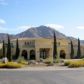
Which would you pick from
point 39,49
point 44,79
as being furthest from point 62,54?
point 44,79

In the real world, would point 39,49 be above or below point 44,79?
above

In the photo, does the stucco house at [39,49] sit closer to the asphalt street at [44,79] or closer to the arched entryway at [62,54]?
the arched entryway at [62,54]

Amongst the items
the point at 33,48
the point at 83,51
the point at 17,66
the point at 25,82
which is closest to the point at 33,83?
the point at 25,82

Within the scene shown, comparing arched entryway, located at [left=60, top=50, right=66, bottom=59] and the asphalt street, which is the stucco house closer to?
arched entryway, located at [left=60, top=50, right=66, bottom=59]

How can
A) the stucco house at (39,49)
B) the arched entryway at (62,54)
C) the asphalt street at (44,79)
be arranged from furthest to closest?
the arched entryway at (62,54) → the stucco house at (39,49) → the asphalt street at (44,79)

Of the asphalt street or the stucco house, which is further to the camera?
the stucco house

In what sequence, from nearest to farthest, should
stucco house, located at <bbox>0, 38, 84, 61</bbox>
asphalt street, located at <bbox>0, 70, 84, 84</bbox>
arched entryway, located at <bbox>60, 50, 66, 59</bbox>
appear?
asphalt street, located at <bbox>0, 70, 84, 84</bbox> → stucco house, located at <bbox>0, 38, 84, 61</bbox> → arched entryway, located at <bbox>60, 50, 66, 59</bbox>

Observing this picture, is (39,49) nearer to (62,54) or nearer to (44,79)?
(62,54)

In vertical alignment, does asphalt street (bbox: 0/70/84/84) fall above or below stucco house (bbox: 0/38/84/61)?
below

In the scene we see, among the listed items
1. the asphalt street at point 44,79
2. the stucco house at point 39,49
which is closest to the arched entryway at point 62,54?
the stucco house at point 39,49

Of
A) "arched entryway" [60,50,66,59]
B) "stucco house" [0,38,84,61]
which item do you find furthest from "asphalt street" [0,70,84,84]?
"arched entryway" [60,50,66,59]

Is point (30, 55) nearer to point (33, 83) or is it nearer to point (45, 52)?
point (45, 52)

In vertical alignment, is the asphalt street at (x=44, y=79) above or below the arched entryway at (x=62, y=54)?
below

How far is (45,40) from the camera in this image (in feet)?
252
